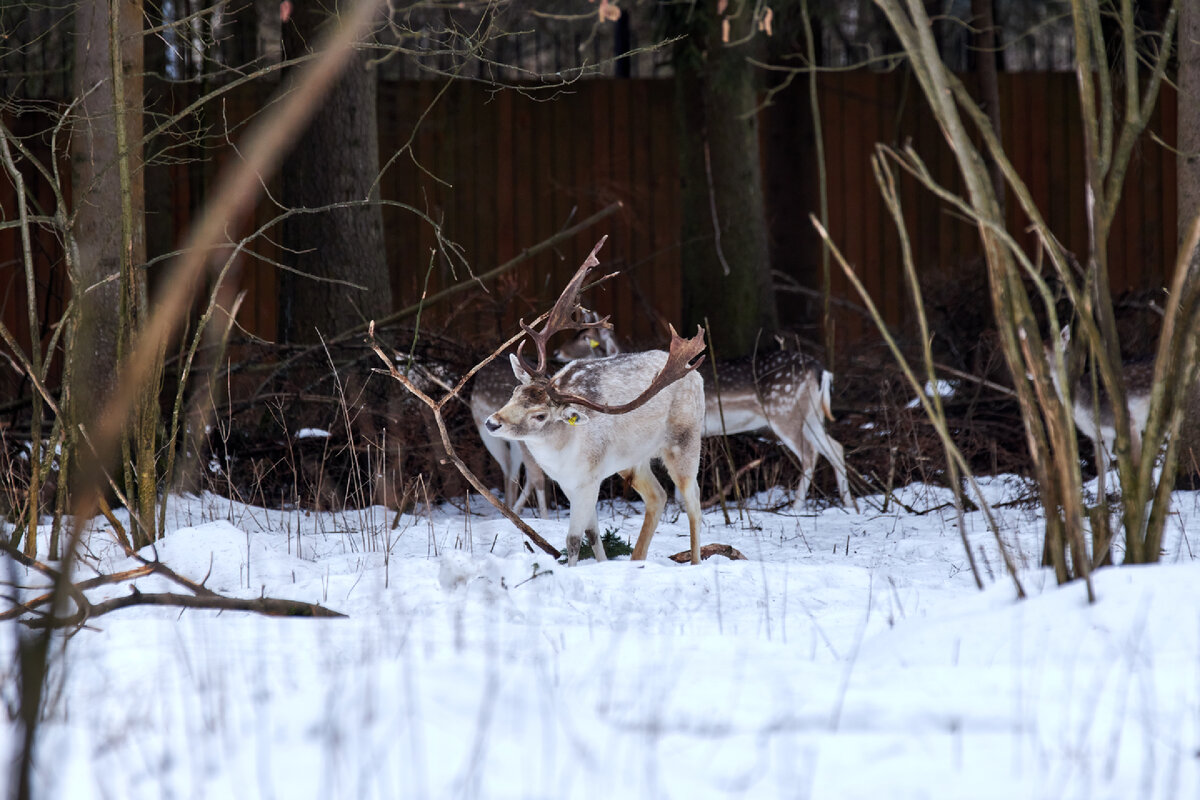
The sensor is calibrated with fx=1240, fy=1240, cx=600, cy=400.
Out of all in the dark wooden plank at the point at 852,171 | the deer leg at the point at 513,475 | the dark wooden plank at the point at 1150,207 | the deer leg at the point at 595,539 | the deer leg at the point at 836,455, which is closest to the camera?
the deer leg at the point at 595,539

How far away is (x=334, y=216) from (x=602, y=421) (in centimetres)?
391

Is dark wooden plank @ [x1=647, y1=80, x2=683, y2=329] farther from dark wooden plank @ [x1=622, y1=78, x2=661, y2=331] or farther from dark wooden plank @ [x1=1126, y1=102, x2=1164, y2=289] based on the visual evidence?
dark wooden plank @ [x1=1126, y1=102, x2=1164, y2=289]

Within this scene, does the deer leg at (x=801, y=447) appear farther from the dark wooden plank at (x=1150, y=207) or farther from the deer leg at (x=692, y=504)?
the dark wooden plank at (x=1150, y=207)

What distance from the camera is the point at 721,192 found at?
37.9 feet

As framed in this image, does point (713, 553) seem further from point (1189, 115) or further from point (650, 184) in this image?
point (650, 184)

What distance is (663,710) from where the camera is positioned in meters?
2.78

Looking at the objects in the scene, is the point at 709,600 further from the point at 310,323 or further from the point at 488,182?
the point at 488,182

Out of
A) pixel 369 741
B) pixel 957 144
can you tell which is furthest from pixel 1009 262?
pixel 369 741

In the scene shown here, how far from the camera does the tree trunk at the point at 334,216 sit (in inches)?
352

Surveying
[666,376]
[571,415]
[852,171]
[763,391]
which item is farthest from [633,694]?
[852,171]

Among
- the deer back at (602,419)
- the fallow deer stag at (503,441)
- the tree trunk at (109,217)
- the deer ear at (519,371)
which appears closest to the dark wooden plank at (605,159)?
the fallow deer stag at (503,441)

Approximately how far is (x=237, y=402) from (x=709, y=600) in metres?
4.40

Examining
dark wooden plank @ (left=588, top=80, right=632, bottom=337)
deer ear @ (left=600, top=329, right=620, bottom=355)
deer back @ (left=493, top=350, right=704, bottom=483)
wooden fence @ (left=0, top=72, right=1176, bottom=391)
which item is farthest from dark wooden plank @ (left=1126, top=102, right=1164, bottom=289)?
deer back @ (left=493, top=350, right=704, bottom=483)

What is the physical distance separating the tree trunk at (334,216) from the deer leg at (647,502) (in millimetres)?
3280
